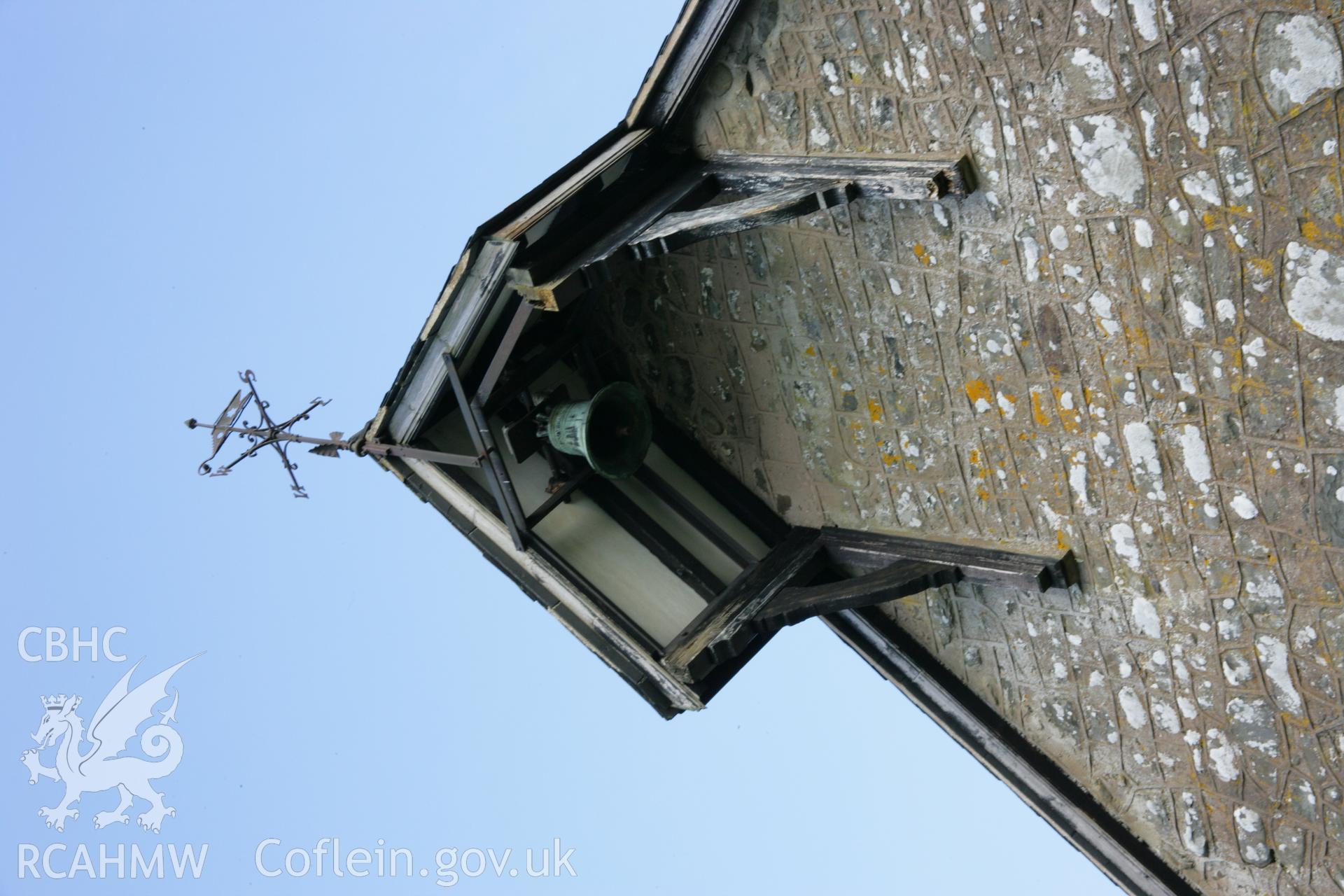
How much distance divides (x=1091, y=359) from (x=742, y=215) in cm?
128

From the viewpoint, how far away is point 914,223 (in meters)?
4.72

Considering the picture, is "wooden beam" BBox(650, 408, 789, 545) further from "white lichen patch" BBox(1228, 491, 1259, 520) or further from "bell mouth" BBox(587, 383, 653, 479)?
"white lichen patch" BBox(1228, 491, 1259, 520)

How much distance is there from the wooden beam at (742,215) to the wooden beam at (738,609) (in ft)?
5.05

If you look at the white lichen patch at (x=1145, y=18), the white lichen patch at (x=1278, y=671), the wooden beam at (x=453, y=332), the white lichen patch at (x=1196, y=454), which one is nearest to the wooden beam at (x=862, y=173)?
the white lichen patch at (x=1145, y=18)

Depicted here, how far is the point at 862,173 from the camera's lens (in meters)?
4.68

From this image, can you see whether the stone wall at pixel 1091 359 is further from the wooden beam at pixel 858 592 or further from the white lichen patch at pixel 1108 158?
the wooden beam at pixel 858 592

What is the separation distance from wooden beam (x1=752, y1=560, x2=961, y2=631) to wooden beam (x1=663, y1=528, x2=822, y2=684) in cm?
8

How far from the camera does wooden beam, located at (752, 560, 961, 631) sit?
206 inches

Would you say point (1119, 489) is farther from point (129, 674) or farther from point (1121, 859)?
point (129, 674)

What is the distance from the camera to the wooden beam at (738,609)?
528 cm

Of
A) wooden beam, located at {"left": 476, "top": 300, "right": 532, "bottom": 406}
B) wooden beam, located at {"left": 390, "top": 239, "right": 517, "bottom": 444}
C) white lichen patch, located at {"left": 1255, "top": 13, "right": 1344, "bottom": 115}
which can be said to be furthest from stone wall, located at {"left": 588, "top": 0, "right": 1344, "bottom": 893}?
wooden beam, located at {"left": 390, "top": 239, "right": 517, "bottom": 444}

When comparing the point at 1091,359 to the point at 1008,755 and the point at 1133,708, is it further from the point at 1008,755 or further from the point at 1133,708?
the point at 1008,755

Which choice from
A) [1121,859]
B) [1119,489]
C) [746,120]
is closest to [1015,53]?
[746,120]

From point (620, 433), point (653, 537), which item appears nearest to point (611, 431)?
point (620, 433)
